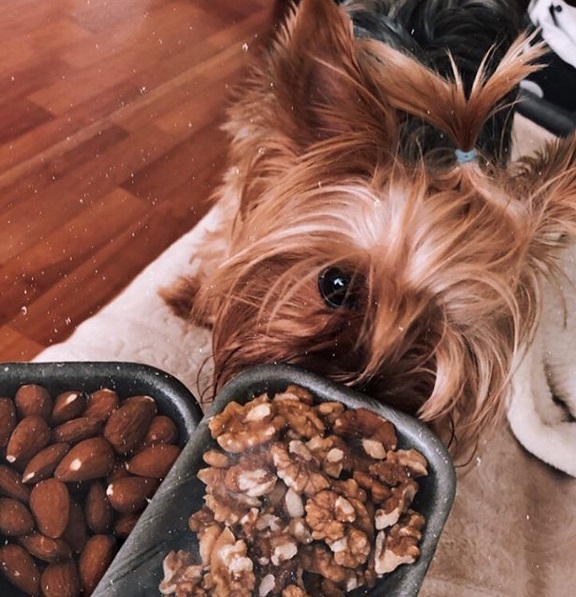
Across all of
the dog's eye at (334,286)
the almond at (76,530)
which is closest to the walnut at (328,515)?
the almond at (76,530)

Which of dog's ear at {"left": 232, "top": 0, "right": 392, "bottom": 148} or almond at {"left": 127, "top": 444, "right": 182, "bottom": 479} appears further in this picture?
dog's ear at {"left": 232, "top": 0, "right": 392, "bottom": 148}

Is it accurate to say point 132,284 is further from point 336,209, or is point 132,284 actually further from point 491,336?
point 491,336

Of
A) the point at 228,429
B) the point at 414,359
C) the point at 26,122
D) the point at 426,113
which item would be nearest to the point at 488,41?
the point at 426,113

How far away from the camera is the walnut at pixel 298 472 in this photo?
0.76 m

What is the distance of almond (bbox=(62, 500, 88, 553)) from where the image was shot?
30.5 inches

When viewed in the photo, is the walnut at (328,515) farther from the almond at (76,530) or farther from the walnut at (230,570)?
the almond at (76,530)

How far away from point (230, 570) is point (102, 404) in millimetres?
222

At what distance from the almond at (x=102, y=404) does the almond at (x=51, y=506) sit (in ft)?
0.25

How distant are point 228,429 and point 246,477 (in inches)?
2.0

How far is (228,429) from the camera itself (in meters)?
0.78

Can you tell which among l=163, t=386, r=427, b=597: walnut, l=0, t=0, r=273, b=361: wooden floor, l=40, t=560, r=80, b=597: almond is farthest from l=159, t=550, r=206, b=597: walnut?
l=0, t=0, r=273, b=361: wooden floor

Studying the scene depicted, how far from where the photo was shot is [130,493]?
0.80 metres

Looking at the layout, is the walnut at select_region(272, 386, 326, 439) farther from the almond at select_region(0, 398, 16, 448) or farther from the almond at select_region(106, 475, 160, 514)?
the almond at select_region(0, 398, 16, 448)

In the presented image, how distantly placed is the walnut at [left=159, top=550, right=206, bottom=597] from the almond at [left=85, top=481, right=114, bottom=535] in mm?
98
